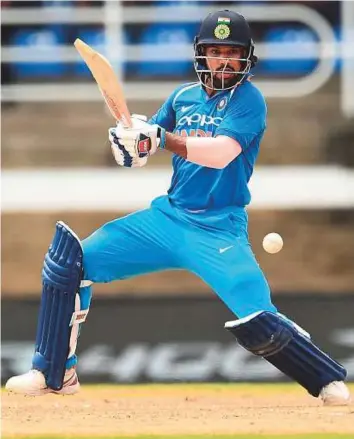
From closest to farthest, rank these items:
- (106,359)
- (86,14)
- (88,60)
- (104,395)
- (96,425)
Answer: (88,60)
(96,425)
(104,395)
(106,359)
(86,14)

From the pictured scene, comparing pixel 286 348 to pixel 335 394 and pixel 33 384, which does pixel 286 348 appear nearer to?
pixel 335 394

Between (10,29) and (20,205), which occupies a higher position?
(10,29)

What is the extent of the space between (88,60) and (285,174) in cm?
598

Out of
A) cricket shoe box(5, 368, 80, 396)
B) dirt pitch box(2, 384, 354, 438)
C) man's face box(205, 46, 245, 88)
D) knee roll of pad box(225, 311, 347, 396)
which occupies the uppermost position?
man's face box(205, 46, 245, 88)

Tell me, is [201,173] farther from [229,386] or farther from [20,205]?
[20,205]

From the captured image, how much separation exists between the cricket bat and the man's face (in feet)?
1.47

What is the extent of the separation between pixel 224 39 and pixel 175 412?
5.77 ft

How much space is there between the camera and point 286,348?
4.57m

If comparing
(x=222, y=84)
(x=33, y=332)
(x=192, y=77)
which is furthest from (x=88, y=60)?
(x=192, y=77)

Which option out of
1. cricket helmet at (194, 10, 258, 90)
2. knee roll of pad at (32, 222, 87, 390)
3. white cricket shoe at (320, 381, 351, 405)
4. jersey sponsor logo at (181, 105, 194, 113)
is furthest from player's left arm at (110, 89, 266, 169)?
white cricket shoe at (320, 381, 351, 405)

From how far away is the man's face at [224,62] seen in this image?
459 cm

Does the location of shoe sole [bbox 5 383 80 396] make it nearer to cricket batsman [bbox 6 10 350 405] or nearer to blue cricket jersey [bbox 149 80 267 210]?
cricket batsman [bbox 6 10 350 405]

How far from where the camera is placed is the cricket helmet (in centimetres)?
457

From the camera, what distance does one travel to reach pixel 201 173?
15.2 ft
